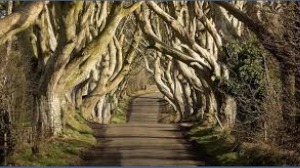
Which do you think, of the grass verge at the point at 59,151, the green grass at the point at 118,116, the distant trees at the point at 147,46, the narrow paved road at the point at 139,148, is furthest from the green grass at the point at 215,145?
the green grass at the point at 118,116

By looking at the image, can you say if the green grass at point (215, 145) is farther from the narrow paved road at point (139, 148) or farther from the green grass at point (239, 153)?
the narrow paved road at point (139, 148)

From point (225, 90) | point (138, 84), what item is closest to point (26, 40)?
point (225, 90)

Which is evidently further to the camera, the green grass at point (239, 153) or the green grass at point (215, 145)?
the green grass at point (215, 145)

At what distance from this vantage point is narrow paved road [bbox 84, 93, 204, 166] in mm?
17516

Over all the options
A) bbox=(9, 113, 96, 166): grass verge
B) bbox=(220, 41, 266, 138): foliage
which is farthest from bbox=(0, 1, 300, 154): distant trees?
bbox=(9, 113, 96, 166): grass verge

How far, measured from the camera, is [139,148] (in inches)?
806

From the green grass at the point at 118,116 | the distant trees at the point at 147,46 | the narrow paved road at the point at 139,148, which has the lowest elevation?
the narrow paved road at the point at 139,148

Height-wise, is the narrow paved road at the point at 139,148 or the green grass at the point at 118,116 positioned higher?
the green grass at the point at 118,116

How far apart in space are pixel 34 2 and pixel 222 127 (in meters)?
10.3

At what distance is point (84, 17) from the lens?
2180 cm

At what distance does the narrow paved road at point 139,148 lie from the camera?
17.5 metres

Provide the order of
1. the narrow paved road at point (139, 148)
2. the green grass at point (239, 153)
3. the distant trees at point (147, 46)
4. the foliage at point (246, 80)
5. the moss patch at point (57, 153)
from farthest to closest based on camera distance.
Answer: the foliage at point (246, 80) < the narrow paved road at point (139, 148) < the distant trees at point (147, 46) < the moss patch at point (57, 153) < the green grass at point (239, 153)

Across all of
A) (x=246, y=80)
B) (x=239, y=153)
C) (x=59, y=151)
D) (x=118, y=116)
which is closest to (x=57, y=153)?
(x=59, y=151)

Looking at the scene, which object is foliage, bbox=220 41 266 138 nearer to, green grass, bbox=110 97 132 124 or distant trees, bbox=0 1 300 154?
distant trees, bbox=0 1 300 154
